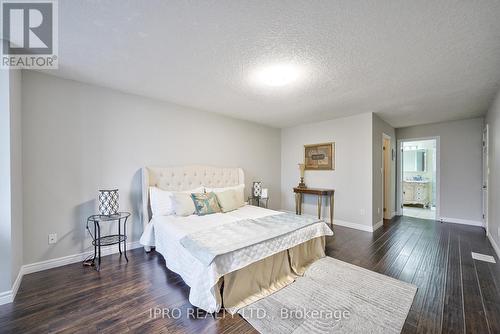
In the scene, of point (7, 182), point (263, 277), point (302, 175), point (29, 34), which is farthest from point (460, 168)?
point (7, 182)

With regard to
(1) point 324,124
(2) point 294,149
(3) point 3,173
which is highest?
(1) point 324,124

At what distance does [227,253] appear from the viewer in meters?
1.81

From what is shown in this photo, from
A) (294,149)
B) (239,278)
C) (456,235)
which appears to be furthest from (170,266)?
(456,235)

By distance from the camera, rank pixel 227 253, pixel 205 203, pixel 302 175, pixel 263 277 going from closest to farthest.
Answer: pixel 227 253 → pixel 263 277 → pixel 205 203 → pixel 302 175

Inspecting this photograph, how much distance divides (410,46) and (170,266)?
10.9ft

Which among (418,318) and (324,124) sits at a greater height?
(324,124)

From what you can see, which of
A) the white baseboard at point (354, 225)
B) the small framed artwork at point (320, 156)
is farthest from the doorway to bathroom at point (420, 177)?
the small framed artwork at point (320, 156)

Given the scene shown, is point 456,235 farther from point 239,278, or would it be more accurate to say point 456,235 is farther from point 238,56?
point 238,56

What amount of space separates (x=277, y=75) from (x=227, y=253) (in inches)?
81.3

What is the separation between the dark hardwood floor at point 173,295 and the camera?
1.62 metres

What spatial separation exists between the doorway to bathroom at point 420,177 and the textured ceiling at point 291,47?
171 inches

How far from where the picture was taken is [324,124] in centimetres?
488

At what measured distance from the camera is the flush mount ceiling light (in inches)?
91.3

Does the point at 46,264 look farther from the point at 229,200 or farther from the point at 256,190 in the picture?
the point at 256,190
